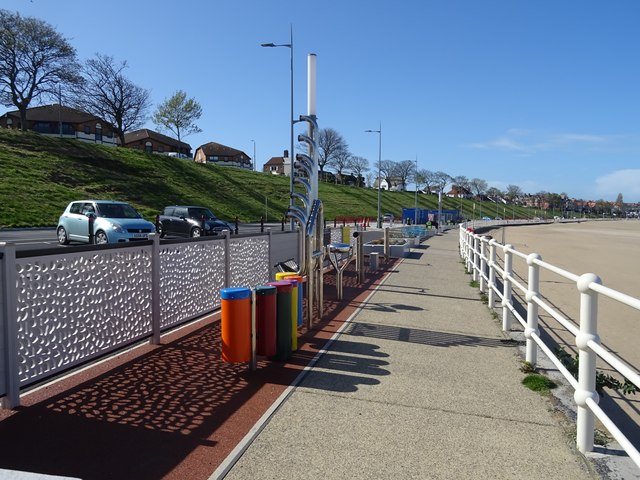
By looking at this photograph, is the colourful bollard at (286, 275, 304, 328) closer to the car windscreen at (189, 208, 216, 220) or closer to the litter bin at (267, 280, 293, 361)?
the litter bin at (267, 280, 293, 361)

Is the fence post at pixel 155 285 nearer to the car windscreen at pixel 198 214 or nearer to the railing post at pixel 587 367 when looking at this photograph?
the railing post at pixel 587 367

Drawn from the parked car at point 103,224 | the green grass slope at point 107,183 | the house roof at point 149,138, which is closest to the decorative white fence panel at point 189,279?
the parked car at point 103,224

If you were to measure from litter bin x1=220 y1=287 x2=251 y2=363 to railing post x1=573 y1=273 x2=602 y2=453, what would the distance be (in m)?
2.92

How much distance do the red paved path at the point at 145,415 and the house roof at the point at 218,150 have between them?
129 metres

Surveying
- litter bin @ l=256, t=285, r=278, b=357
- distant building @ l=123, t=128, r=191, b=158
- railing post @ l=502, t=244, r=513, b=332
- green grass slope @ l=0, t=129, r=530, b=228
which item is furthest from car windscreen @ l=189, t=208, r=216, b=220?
distant building @ l=123, t=128, r=191, b=158

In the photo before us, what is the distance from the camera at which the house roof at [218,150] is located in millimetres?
130125

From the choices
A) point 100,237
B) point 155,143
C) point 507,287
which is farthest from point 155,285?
point 155,143

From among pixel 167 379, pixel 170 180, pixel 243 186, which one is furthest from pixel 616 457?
pixel 243 186

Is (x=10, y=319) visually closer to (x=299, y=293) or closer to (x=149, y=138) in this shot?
(x=299, y=293)

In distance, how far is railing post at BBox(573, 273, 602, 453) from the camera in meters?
3.29

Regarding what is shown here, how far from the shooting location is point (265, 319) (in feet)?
16.8

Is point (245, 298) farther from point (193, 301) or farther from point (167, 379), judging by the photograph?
point (193, 301)

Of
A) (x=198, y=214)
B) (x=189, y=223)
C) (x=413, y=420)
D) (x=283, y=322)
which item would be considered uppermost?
(x=198, y=214)

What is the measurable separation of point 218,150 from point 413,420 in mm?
133409
